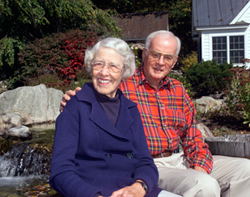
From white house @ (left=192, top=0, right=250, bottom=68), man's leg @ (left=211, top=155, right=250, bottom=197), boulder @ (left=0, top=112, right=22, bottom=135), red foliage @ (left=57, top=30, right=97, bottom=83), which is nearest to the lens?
man's leg @ (left=211, top=155, right=250, bottom=197)

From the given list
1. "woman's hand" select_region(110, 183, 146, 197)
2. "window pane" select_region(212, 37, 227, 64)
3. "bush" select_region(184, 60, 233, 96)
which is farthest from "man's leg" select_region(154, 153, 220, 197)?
"window pane" select_region(212, 37, 227, 64)

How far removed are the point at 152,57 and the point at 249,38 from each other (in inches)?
520

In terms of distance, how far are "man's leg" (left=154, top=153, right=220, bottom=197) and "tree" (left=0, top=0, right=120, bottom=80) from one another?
7981 millimetres

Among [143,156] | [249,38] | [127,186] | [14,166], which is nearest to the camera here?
[127,186]

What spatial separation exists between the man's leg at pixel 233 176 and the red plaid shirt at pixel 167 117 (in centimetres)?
11

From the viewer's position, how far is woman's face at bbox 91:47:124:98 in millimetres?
1991

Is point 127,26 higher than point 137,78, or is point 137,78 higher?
point 127,26

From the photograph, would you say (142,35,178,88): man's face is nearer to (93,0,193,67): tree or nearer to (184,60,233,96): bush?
(184,60,233,96): bush

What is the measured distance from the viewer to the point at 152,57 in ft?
8.82

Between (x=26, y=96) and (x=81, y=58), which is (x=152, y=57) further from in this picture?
(x=81, y=58)

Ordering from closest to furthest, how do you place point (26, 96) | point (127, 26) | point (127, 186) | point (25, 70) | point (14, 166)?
1. point (127, 186)
2. point (14, 166)
3. point (26, 96)
4. point (25, 70)
5. point (127, 26)

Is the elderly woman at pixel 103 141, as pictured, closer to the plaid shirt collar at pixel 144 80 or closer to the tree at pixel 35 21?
the plaid shirt collar at pixel 144 80

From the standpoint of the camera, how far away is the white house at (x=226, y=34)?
14148mm

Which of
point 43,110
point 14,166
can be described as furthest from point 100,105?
point 43,110
